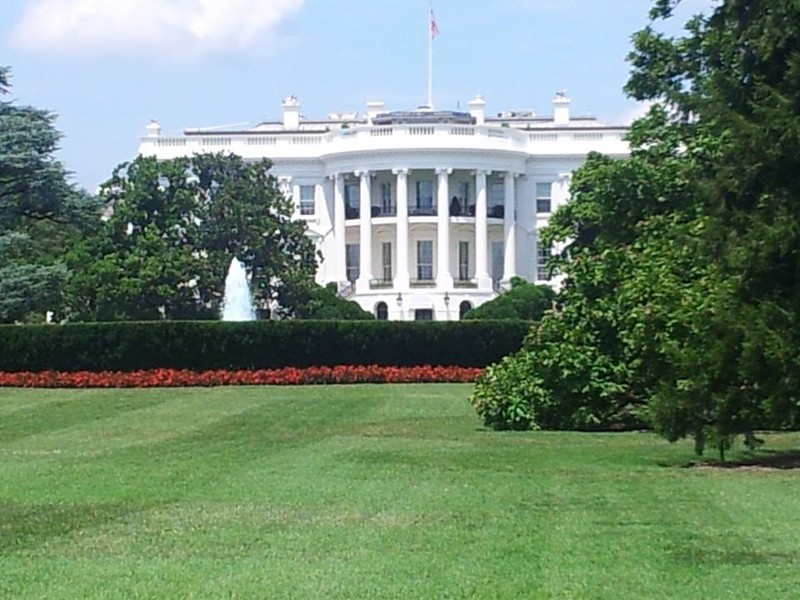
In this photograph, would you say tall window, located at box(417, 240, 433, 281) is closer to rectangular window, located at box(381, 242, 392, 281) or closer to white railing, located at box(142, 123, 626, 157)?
rectangular window, located at box(381, 242, 392, 281)

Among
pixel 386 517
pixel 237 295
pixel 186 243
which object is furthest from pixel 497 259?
pixel 386 517

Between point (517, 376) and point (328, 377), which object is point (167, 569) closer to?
point (517, 376)

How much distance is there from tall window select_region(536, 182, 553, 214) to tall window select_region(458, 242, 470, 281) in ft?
17.8

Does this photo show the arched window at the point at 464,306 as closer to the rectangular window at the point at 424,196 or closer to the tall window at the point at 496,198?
the rectangular window at the point at 424,196

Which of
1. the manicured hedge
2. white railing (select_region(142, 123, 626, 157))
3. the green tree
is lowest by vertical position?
the manicured hedge

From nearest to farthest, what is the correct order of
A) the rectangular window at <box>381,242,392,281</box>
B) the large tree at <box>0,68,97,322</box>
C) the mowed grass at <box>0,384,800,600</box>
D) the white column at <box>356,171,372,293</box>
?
the mowed grass at <box>0,384,800,600</box>
the large tree at <box>0,68,97,322</box>
the white column at <box>356,171,372,293</box>
the rectangular window at <box>381,242,392,281</box>

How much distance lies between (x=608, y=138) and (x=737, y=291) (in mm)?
74475

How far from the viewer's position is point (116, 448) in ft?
63.8

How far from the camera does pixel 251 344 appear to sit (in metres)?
40.4

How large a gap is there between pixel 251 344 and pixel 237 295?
81.4 feet

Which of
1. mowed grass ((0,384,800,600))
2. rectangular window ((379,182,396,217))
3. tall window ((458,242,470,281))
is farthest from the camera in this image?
tall window ((458,242,470,281))

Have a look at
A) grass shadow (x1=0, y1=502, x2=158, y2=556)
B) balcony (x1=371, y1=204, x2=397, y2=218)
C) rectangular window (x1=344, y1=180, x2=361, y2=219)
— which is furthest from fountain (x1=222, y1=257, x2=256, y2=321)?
grass shadow (x1=0, y1=502, x2=158, y2=556)

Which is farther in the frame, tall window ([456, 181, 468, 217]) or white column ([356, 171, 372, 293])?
tall window ([456, 181, 468, 217])

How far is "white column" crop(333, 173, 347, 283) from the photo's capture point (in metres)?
86.6
